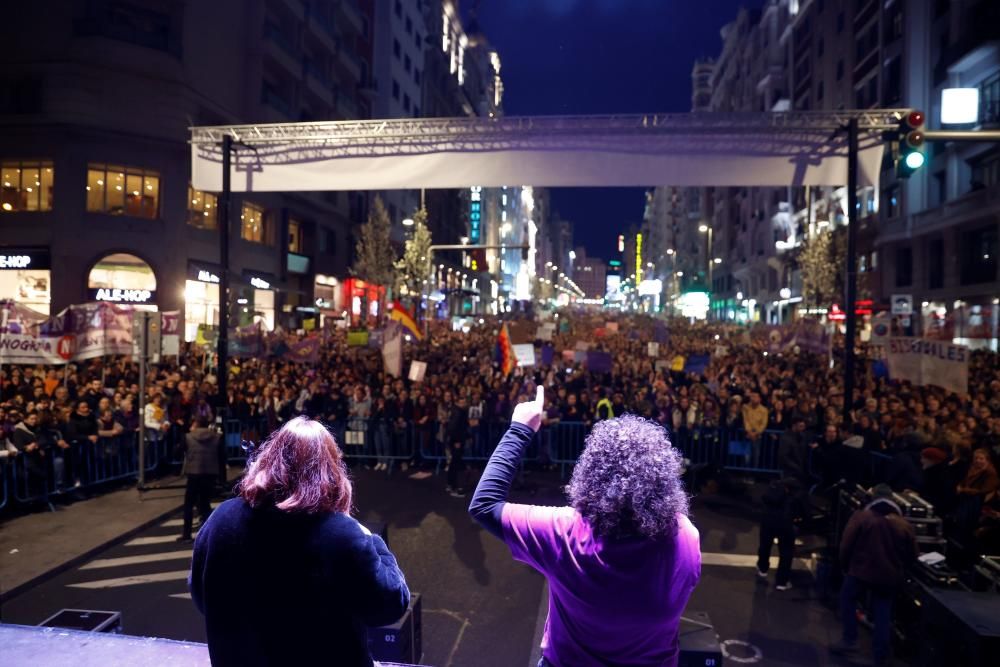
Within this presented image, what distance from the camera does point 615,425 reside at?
7.84ft

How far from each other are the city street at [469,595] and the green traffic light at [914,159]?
537 cm

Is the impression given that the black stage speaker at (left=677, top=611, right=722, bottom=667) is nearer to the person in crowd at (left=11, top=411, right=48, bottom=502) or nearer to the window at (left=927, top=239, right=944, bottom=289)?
the person in crowd at (left=11, top=411, right=48, bottom=502)

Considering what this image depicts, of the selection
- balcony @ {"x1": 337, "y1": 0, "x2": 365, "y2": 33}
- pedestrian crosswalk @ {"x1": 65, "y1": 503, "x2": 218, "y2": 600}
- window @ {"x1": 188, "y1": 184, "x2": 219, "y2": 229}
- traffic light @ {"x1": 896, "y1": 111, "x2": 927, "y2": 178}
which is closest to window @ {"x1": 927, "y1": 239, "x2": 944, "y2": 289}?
traffic light @ {"x1": 896, "y1": 111, "x2": 927, "y2": 178}

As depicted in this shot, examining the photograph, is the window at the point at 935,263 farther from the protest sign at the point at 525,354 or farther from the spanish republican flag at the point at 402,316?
the spanish republican flag at the point at 402,316

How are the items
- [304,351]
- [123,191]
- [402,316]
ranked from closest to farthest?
[304,351], [402,316], [123,191]

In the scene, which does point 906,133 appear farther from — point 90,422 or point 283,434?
point 90,422

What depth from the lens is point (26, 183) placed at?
1025 inches

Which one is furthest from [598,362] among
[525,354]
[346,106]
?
[346,106]

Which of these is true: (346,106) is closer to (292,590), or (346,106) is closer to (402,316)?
(402,316)

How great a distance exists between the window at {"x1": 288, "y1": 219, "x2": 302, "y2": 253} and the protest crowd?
20344 mm

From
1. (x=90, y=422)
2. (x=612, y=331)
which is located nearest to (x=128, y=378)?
(x=90, y=422)

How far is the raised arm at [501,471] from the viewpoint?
7.87 ft

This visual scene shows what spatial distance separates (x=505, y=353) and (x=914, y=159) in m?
→ 9.07

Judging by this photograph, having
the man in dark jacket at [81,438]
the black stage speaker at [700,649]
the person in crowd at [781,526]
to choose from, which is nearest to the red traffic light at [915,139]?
the person in crowd at [781,526]
